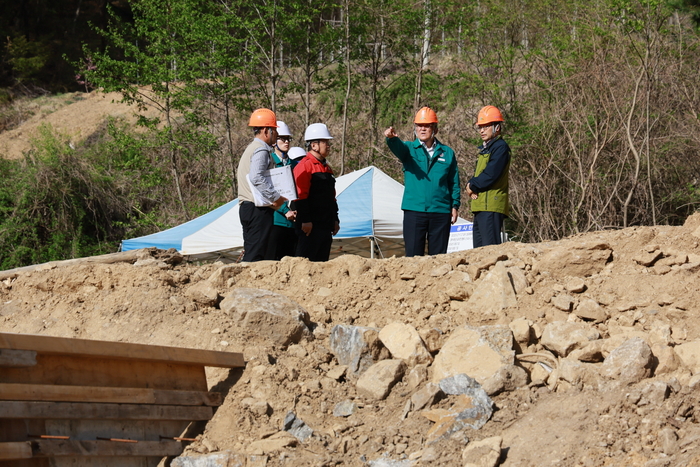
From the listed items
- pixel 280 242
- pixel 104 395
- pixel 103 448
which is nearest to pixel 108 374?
pixel 104 395

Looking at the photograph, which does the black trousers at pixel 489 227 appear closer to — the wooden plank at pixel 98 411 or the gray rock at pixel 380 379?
the gray rock at pixel 380 379

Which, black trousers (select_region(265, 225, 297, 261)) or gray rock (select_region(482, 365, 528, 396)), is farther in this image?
black trousers (select_region(265, 225, 297, 261))

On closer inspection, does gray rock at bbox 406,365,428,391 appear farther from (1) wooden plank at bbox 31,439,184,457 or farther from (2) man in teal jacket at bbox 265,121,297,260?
(2) man in teal jacket at bbox 265,121,297,260

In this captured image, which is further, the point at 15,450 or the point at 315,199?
the point at 315,199

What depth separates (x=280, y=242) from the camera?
6.11 meters

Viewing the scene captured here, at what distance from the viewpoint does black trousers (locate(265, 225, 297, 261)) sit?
19.8 ft

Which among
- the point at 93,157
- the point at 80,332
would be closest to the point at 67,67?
the point at 93,157

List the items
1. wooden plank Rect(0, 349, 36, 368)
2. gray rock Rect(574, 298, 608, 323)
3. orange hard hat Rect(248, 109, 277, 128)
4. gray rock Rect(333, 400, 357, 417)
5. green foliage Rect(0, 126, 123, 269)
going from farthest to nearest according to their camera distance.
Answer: green foliage Rect(0, 126, 123, 269) → orange hard hat Rect(248, 109, 277, 128) → gray rock Rect(574, 298, 608, 323) → gray rock Rect(333, 400, 357, 417) → wooden plank Rect(0, 349, 36, 368)

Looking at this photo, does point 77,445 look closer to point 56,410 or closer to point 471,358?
point 56,410

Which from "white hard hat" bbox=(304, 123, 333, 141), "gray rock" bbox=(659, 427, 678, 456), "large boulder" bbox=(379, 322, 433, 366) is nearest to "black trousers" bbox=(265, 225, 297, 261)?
"white hard hat" bbox=(304, 123, 333, 141)

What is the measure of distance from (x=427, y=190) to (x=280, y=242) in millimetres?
1348

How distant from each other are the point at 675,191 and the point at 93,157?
1323cm

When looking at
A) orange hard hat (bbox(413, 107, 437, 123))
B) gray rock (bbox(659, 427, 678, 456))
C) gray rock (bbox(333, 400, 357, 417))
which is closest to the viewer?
gray rock (bbox(659, 427, 678, 456))

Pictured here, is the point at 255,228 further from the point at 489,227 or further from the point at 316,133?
the point at 489,227
